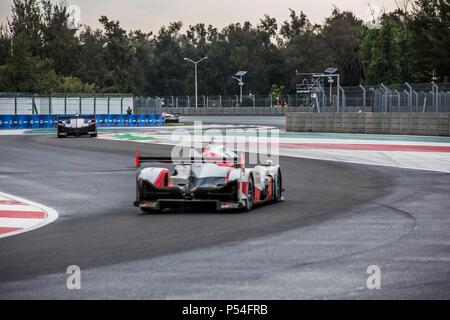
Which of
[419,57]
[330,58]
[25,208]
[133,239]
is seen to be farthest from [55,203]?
[330,58]

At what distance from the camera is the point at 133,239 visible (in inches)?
355

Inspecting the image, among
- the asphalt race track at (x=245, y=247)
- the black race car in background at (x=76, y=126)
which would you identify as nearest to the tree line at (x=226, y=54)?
the black race car in background at (x=76, y=126)

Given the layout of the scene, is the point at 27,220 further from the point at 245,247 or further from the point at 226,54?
the point at 226,54

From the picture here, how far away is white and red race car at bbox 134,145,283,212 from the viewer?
1130 centimetres

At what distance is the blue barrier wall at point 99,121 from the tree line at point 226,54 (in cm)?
1391

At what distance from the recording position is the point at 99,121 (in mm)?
56656

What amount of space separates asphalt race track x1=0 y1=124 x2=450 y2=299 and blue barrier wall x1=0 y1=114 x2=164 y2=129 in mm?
39027

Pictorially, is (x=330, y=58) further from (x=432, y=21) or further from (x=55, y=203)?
(x=55, y=203)

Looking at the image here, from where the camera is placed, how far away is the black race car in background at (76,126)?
38969mm

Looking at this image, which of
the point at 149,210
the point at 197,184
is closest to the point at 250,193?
the point at 197,184

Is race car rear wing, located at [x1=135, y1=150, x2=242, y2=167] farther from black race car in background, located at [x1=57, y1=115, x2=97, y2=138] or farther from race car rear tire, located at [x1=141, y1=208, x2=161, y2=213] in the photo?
black race car in background, located at [x1=57, y1=115, x2=97, y2=138]

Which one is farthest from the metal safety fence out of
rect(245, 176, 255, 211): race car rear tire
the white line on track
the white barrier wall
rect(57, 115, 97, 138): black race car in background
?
the white line on track

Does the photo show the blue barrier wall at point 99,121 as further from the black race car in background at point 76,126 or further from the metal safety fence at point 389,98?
the metal safety fence at point 389,98

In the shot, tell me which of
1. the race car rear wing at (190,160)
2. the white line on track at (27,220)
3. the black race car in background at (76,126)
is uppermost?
the black race car in background at (76,126)
